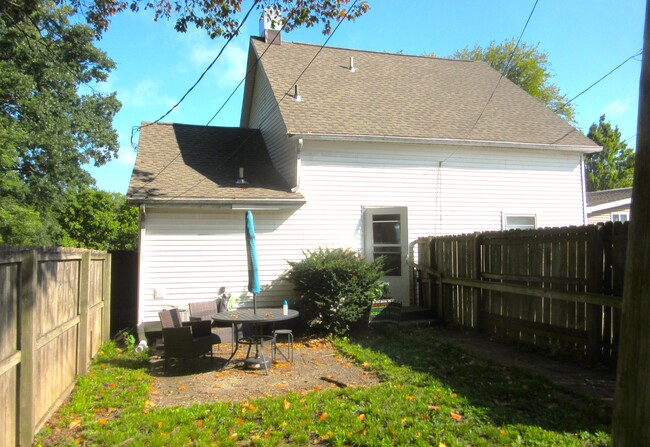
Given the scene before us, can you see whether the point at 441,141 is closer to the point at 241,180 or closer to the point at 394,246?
the point at 394,246

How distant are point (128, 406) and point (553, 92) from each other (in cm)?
3998

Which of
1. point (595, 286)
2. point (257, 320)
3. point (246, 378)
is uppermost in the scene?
point (595, 286)

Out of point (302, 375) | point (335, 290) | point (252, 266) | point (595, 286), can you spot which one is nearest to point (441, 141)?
point (335, 290)

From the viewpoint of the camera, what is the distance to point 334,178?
1191 centimetres

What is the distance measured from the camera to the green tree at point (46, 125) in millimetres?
20656

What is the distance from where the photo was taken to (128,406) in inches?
229

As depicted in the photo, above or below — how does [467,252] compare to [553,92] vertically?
below

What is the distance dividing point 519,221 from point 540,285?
18.9ft

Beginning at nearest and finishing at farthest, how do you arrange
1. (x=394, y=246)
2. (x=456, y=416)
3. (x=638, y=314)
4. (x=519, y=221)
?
(x=638, y=314) < (x=456, y=416) < (x=394, y=246) < (x=519, y=221)

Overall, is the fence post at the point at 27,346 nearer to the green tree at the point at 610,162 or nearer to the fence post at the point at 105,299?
the fence post at the point at 105,299

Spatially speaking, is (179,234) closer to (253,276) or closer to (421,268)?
(253,276)

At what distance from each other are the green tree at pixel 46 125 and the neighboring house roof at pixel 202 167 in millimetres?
8600

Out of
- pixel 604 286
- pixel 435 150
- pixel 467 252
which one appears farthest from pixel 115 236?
pixel 604 286

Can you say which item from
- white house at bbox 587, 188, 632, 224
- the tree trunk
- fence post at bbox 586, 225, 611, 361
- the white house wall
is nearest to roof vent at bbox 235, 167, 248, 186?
the white house wall
